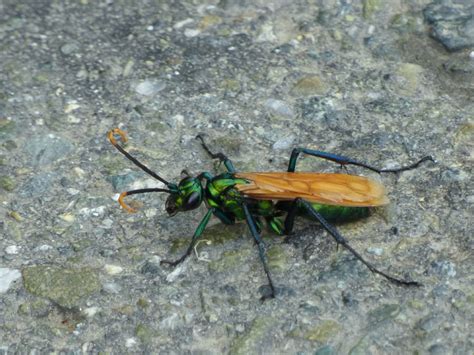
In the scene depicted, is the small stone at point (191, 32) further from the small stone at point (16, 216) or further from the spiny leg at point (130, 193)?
the small stone at point (16, 216)

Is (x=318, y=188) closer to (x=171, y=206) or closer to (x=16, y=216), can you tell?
(x=171, y=206)

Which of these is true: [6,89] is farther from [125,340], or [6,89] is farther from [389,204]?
[389,204]

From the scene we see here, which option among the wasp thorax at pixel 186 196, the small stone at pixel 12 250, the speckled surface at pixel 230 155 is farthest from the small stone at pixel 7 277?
the wasp thorax at pixel 186 196

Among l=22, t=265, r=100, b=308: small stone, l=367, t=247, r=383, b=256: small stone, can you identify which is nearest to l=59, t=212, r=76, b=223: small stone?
l=22, t=265, r=100, b=308: small stone

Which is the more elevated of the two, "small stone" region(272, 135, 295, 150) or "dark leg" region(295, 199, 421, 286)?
"dark leg" region(295, 199, 421, 286)

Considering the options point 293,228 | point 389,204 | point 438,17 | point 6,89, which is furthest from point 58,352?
point 438,17

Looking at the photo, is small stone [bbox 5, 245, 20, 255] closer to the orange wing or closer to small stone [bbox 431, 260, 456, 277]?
the orange wing
